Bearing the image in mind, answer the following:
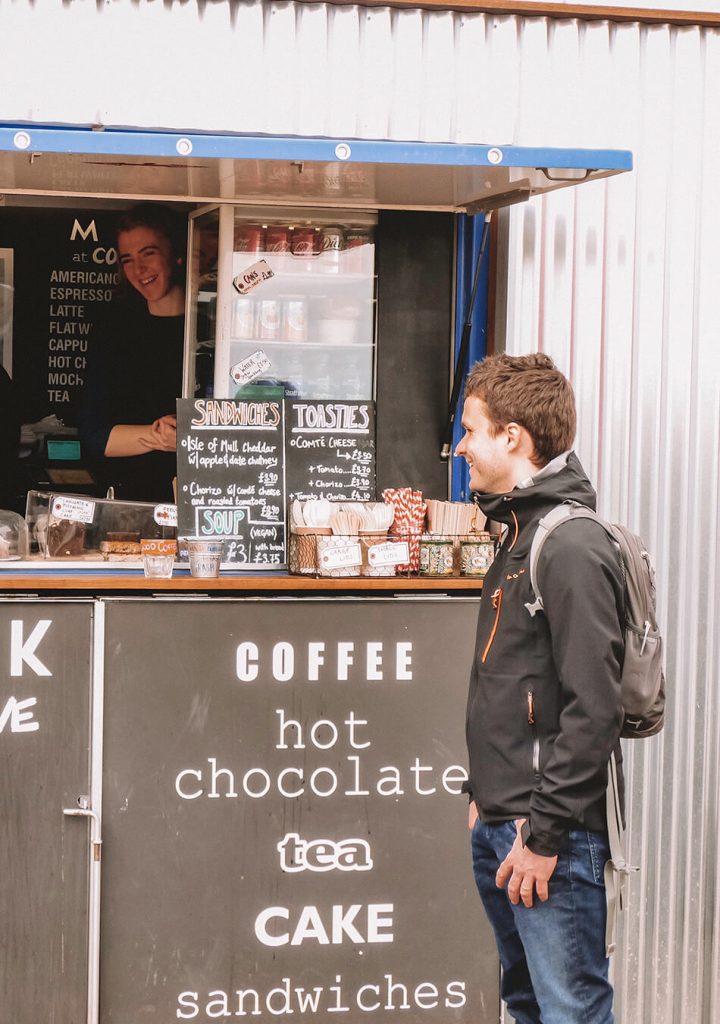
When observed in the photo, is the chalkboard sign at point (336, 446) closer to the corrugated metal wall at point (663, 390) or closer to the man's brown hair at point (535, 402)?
the corrugated metal wall at point (663, 390)

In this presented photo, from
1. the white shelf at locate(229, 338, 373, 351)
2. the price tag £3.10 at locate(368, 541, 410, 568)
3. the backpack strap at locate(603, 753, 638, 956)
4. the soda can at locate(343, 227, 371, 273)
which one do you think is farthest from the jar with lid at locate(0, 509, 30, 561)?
the backpack strap at locate(603, 753, 638, 956)

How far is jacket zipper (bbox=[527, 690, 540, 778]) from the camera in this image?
2.69 meters

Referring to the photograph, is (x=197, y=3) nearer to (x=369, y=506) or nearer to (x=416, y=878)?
(x=369, y=506)

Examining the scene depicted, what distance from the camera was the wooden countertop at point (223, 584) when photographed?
3.95 metres

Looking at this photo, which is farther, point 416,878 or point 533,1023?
point 416,878

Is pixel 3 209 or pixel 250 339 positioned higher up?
pixel 3 209

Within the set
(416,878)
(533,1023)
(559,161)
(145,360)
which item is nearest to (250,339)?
(145,360)

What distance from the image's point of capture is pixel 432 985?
4121mm

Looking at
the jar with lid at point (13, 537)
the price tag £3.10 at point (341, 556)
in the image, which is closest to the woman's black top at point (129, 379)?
the jar with lid at point (13, 537)

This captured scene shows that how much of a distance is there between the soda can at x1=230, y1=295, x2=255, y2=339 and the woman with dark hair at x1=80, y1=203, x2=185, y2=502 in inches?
29.4

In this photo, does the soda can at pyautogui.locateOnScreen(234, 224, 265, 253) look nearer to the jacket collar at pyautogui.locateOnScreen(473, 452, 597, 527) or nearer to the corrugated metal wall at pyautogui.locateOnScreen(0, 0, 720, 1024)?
the corrugated metal wall at pyautogui.locateOnScreen(0, 0, 720, 1024)

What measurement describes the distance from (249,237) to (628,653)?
292cm

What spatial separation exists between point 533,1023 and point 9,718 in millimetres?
1919

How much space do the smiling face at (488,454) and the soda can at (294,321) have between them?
7.11 ft
